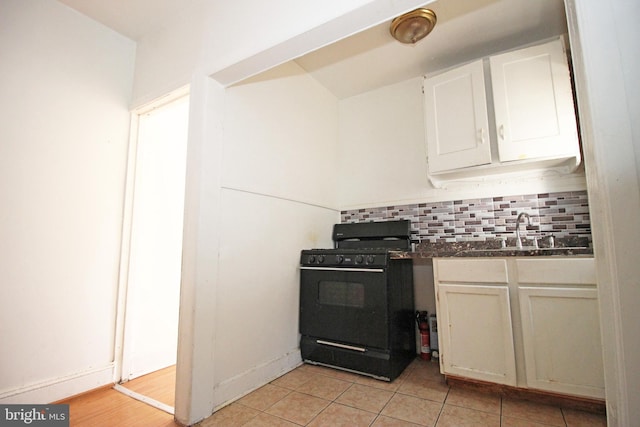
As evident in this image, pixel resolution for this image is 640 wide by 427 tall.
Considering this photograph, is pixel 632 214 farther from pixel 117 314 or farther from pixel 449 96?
pixel 117 314

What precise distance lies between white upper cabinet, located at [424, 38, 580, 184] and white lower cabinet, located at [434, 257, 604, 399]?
75 cm

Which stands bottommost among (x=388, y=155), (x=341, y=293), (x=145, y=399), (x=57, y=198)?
(x=145, y=399)

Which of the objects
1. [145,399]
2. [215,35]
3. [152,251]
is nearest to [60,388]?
[145,399]

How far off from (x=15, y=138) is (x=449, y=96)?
277 cm

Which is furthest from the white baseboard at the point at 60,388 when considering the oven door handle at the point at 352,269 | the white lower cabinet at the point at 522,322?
the white lower cabinet at the point at 522,322

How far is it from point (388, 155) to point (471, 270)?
134 cm

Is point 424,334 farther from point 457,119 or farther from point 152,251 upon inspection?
point 152,251

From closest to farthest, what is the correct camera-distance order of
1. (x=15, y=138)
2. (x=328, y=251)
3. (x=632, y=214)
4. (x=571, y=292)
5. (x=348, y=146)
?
(x=632, y=214) < (x=571, y=292) < (x=15, y=138) < (x=328, y=251) < (x=348, y=146)

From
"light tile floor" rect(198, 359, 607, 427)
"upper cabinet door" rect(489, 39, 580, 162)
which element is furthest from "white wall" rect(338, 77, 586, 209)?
"light tile floor" rect(198, 359, 607, 427)

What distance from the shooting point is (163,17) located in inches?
78.0

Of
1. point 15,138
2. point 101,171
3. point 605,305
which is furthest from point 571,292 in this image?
point 15,138

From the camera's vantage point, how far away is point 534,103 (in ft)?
6.30

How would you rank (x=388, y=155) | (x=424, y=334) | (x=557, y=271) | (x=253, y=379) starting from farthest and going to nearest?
1. (x=388, y=155)
2. (x=424, y=334)
3. (x=253, y=379)
4. (x=557, y=271)

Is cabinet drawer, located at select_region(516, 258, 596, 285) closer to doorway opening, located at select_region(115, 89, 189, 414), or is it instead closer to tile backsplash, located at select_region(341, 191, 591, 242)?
tile backsplash, located at select_region(341, 191, 591, 242)
